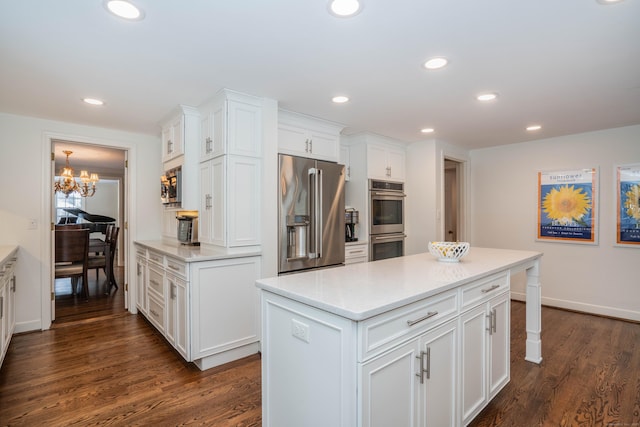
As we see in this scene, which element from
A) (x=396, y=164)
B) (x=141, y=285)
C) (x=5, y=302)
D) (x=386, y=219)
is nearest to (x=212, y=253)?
(x=141, y=285)

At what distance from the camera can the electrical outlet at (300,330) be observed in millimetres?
1413

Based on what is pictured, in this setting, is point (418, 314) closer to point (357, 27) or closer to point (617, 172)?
point (357, 27)

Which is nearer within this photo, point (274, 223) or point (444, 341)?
point (444, 341)

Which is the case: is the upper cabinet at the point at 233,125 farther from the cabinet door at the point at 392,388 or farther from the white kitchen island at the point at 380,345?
the cabinet door at the point at 392,388

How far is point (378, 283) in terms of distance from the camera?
5.49 ft

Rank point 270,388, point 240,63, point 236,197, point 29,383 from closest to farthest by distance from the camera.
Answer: point 270,388 → point 240,63 → point 29,383 → point 236,197

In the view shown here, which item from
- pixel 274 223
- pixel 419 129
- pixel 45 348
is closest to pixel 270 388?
pixel 274 223

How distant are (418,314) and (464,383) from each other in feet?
2.19

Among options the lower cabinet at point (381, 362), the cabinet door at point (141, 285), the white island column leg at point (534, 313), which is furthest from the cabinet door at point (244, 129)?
the white island column leg at point (534, 313)


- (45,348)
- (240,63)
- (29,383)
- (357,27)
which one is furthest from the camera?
(45,348)

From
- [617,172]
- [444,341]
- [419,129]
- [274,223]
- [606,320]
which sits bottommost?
[606,320]

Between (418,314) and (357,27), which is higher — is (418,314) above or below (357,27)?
below

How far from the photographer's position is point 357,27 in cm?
178

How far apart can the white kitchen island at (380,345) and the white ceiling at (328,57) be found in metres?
1.37
